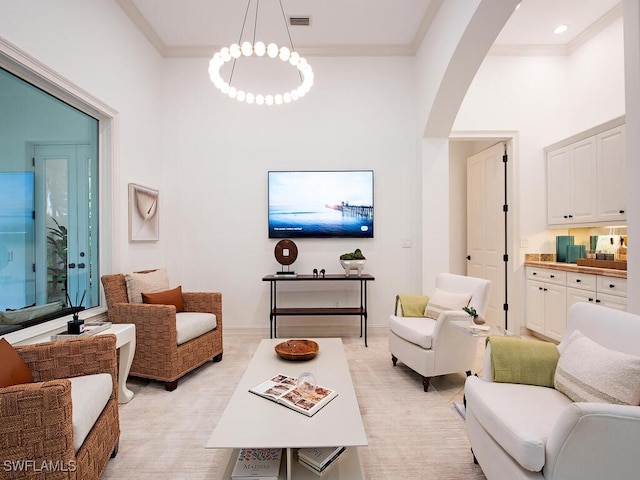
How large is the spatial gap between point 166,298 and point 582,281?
13.0 ft

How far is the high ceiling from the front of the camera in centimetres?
339

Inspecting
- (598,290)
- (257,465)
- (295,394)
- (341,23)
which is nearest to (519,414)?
(295,394)

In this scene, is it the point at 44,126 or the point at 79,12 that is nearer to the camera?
the point at 44,126

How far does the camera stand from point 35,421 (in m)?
1.25

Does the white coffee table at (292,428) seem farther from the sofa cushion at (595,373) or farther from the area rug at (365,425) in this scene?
the sofa cushion at (595,373)

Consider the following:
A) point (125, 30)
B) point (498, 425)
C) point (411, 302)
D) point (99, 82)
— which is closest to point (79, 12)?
point (99, 82)

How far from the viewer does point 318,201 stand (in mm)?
4145

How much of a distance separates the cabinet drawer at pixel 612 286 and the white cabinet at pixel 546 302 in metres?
0.45

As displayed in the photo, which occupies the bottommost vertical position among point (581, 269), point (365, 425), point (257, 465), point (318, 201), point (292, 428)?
point (365, 425)

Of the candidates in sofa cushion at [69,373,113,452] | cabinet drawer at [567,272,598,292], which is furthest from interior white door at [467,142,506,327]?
sofa cushion at [69,373,113,452]

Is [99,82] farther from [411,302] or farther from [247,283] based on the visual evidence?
[411,302]

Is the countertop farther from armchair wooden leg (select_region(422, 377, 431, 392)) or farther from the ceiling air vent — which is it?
the ceiling air vent

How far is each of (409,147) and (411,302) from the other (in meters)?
2.04

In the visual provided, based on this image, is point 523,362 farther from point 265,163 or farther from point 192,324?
point 265,163
